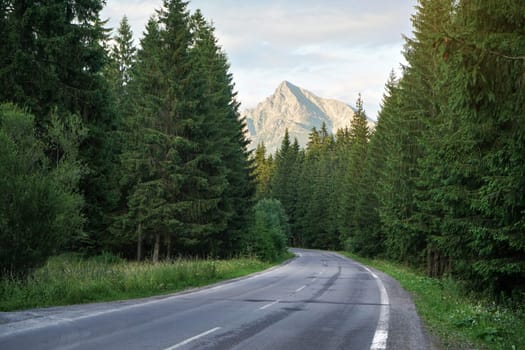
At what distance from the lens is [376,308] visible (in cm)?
1350

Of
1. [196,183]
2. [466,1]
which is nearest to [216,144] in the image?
[196,183]

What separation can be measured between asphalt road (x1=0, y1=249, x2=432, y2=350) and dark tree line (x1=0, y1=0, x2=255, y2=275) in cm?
388

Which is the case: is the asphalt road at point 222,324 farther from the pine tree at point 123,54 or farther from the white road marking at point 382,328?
the pine tree at point 123,54

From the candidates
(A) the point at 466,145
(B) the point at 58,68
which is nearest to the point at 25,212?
(B) the point at 58,68

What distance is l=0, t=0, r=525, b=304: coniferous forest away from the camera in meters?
10.0

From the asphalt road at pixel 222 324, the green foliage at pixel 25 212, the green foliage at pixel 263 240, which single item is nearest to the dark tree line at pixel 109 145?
the green foliage at pixel 25 212

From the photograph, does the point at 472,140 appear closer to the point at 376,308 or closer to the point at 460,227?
the point at 460,227

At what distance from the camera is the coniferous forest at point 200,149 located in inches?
394

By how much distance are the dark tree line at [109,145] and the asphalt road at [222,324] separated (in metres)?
3.88

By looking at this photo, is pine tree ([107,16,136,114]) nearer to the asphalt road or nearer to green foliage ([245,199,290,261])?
green foliage ([245,199,290,261])

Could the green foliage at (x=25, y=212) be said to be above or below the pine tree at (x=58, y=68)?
below

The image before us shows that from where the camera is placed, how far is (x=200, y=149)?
102ft

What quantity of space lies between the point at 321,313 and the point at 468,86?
6819 millimetres

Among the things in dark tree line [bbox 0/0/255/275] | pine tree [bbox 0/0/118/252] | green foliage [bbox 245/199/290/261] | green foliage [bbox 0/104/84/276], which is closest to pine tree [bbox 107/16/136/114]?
dark tree line [bbox 0/0/255/275]
